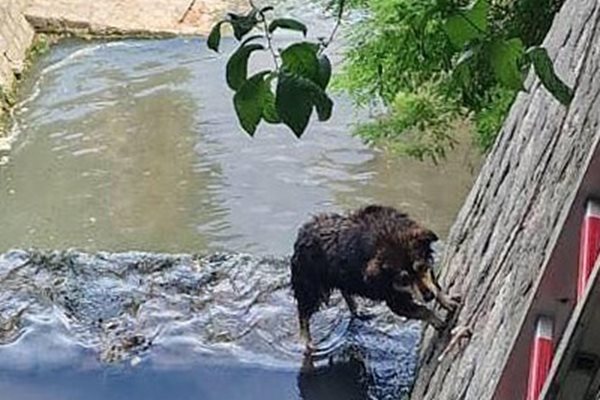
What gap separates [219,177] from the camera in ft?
16.6

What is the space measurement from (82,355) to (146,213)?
187 cm

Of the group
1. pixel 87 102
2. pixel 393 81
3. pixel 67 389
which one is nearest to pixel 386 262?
pixel 67 389

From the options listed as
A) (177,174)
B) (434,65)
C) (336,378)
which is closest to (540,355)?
(336,378)

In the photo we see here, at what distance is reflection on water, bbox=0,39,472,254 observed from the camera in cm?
472

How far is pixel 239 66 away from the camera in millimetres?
737

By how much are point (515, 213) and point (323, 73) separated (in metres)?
1.47

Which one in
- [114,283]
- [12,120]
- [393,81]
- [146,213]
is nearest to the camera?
[114,283]

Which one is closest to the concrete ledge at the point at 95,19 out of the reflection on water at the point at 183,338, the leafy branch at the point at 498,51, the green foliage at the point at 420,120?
the green foliage at the point at 420,120

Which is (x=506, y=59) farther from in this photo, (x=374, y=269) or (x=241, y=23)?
(x=374, y=269)

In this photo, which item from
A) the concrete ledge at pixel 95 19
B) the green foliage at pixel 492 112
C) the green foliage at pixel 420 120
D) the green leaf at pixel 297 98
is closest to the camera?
the green leaf at pixel 297 98

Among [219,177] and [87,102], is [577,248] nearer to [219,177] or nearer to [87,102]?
[219,177]

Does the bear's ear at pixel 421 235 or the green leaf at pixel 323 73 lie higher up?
the green leaf at pixel 323 73

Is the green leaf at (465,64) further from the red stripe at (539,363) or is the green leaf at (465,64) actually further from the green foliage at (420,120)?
the green foliage at (420,120)

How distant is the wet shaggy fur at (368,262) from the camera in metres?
2.49
